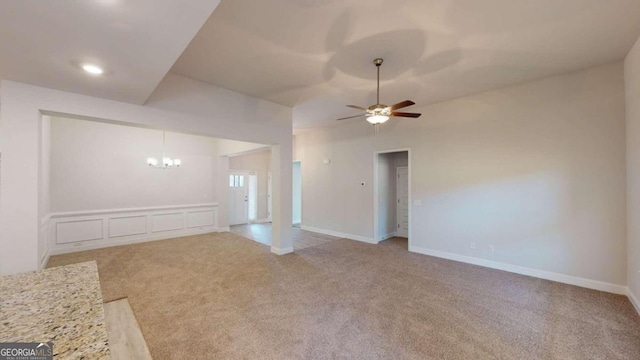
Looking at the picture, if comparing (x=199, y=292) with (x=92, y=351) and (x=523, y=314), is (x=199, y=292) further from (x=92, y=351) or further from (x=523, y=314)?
(x=523, y=314)

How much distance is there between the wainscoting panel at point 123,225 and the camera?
523cm

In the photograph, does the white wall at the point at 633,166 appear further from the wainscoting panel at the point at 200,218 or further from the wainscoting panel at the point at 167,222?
the wainscoting panel at the point at 167,222

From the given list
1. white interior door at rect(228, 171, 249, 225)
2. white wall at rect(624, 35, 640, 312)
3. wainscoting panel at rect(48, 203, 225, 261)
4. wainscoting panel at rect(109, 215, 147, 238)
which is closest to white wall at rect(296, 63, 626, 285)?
white wall at rect(624, 35, 640, 312)

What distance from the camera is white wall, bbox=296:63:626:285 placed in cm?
344

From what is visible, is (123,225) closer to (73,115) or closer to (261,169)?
(73,115)

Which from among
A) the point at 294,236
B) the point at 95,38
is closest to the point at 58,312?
the point at 95,38

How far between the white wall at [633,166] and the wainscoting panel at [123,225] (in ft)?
27.0

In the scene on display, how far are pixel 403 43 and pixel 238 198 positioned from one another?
7.55 meters

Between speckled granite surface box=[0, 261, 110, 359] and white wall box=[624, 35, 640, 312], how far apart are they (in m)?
4.82

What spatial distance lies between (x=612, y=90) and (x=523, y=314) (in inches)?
127

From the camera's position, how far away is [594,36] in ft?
9.20

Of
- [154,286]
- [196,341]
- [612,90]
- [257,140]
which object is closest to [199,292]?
[154,286]

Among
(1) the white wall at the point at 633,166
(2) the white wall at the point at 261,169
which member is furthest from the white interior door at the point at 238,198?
(1) the white wall at the point at 633,166

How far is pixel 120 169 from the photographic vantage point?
5988 millimetres
